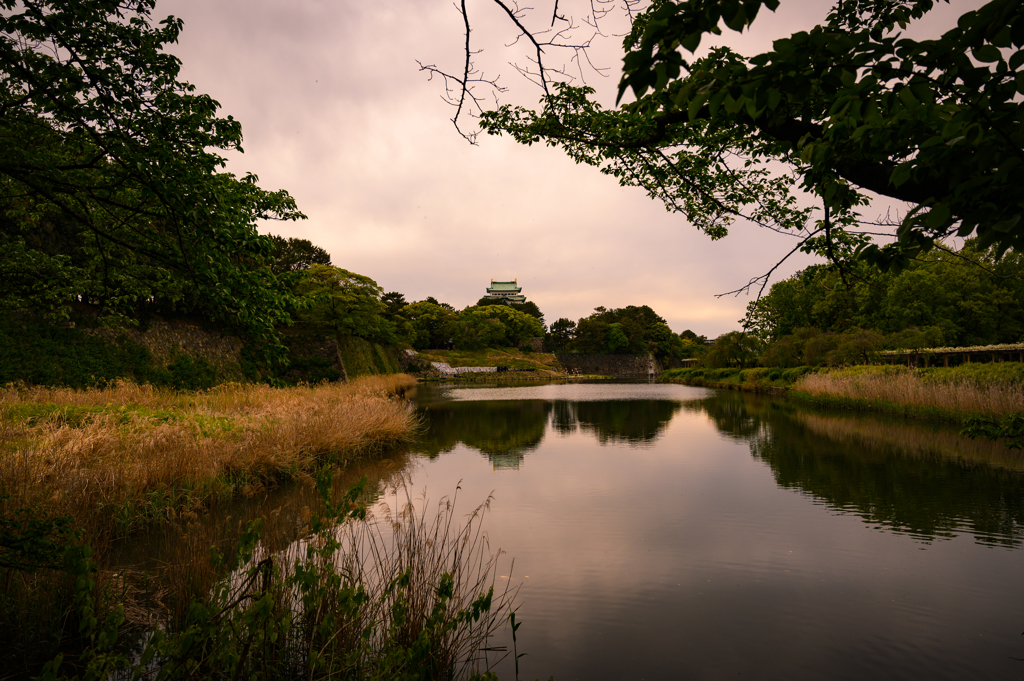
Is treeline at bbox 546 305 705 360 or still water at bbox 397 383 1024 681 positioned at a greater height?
treeline at bbox 546 305 705 360

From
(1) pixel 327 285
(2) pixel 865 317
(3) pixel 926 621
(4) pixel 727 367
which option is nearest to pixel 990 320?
(2) pixel 865 317

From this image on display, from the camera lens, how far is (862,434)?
1452cm

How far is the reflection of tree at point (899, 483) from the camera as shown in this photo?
7.15 m

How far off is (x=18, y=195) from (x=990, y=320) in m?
44.0

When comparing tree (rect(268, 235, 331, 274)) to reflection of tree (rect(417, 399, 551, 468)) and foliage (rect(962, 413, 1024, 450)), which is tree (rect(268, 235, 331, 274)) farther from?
foliage (rect(962, 413, 1024, 450))

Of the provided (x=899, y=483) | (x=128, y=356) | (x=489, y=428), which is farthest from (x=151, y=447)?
(x=899, y=483)

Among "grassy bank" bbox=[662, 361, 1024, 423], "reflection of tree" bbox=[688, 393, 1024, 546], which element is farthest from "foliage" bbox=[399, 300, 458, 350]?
"reflection of tree" bbox=[688, 393, 1024, 546]

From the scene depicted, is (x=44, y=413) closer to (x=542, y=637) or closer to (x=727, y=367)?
(x=542, y=637)

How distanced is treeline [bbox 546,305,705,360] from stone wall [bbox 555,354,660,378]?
945 millimetres

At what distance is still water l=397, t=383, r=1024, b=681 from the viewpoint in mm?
4090

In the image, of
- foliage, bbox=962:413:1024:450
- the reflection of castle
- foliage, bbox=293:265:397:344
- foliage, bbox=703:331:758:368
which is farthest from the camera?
foliage, bbox=703:331:758:368

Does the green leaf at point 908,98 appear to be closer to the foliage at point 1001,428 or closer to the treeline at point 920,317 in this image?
the foliage at point 1001,428

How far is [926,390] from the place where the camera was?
16625 mm

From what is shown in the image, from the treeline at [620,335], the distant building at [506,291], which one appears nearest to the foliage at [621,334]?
the treeline at [620,335]
